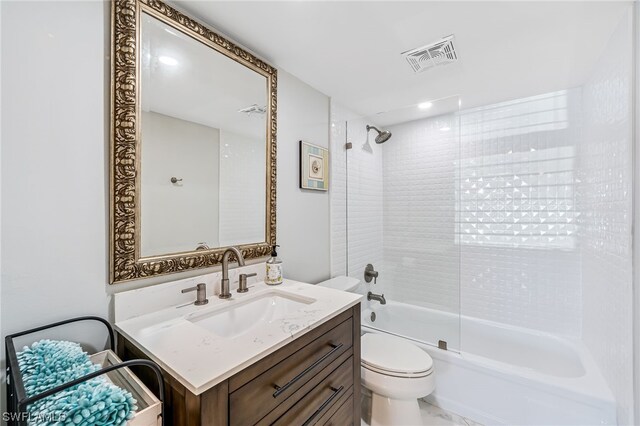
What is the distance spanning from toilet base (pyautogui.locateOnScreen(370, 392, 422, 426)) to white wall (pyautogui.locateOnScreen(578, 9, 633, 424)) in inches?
37.7

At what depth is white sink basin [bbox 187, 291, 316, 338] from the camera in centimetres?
116

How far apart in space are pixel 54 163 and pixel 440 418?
2389mm

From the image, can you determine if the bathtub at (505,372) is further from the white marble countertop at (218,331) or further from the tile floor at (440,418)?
the white marble countertop at (218,331)

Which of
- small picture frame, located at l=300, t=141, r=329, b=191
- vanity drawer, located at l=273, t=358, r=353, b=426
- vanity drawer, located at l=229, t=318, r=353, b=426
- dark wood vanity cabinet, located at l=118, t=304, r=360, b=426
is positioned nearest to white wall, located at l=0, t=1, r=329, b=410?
dark wood vanity cabinet, located at l=118, t=304, r=360, b=426

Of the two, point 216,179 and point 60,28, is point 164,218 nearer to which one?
point 216,179

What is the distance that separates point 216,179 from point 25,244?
72 cm

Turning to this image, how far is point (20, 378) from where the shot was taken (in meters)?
0.65

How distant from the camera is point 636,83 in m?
1.24

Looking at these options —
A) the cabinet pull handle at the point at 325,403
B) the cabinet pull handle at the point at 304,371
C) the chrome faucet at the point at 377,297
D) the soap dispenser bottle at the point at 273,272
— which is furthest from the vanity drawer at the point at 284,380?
the chrome faucet at the point at 377,297

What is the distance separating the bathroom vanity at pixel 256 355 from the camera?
0.73 meters

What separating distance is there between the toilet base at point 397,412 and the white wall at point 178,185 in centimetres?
135

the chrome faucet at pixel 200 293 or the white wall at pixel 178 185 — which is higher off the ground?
the white wall at pixel 178 185

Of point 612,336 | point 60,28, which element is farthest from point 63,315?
point 612,336

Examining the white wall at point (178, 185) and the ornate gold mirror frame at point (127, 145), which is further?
the white wall at point (178, 185)
